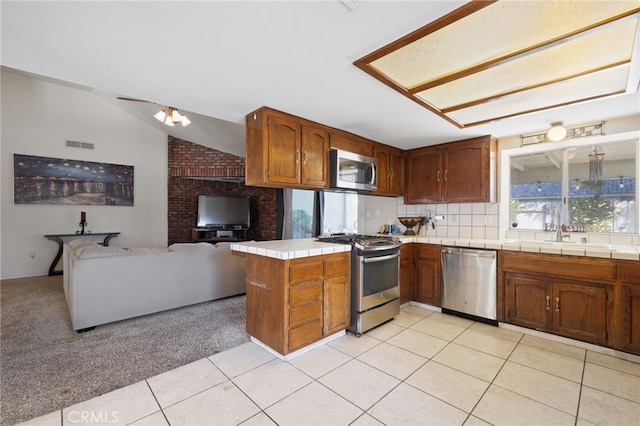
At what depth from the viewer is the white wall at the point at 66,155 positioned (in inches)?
193

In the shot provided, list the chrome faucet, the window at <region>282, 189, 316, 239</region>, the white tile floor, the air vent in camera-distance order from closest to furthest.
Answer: the white tile floor
the chrome faucet
the air vent
the window at <region>282, 189, 316, 239</region>

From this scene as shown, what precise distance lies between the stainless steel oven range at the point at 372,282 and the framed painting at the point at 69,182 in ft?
17.8

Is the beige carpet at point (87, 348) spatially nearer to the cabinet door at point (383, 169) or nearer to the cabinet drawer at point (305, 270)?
the cabinet drawer at point (305, 270)

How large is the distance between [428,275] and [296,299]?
6.33 feet

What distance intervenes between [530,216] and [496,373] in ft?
6.75

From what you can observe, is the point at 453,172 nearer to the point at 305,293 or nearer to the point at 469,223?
the point at 469,223

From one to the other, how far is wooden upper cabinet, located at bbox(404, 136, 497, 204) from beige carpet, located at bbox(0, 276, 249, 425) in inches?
112

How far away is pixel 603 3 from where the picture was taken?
124 centimetres

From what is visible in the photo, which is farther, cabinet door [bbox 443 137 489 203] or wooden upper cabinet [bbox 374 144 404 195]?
wooden upper cabinet [bbox 374 144 404 195]

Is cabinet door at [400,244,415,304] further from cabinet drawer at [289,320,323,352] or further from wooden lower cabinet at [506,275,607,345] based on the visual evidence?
cabinet drawer at [289,320,323,352]

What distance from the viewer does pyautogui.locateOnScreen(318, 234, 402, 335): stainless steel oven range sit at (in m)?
2.56

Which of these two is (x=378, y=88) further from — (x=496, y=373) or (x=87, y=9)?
(x=496, y=373)

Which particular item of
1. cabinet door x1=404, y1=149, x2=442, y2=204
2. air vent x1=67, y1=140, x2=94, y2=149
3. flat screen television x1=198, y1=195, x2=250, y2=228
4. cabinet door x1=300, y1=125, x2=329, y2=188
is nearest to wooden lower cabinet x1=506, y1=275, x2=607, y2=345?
cabinet door x1=404, y1=149, x2=442, y2=204

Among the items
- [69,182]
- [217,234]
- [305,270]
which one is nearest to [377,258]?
[305,270]
